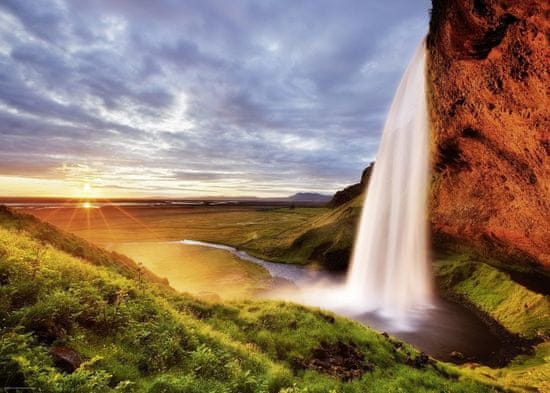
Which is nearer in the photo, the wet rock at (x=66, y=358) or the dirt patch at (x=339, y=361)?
the wet rock at (x=66, y=358)

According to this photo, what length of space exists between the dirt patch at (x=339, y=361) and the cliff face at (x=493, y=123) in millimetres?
14680

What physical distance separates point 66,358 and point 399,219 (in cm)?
3695

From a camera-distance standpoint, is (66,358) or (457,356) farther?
(457,356)

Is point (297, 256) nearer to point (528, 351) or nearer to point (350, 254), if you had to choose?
point (350, 254)

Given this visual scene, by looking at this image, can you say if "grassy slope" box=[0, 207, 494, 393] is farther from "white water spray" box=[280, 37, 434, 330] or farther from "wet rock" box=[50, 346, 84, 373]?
"white water spray" box=[280, 37, 434, 330]

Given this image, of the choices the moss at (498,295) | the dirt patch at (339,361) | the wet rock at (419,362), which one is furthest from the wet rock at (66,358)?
the moss at (498,295)

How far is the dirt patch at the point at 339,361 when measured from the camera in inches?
508

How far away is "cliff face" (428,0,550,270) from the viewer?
1439 cm

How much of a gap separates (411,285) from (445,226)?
16119 mm

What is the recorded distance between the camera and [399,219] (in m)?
37.8

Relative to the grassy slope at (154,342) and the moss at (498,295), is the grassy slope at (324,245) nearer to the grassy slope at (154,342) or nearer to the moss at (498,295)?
the moss at (498,295)

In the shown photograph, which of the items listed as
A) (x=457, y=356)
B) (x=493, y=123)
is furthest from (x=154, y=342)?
(x=457, y=356)

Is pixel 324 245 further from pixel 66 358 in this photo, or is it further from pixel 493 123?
pixel 66 358

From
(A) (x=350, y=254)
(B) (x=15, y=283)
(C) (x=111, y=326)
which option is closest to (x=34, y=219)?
(B) (x=15, y=283)
